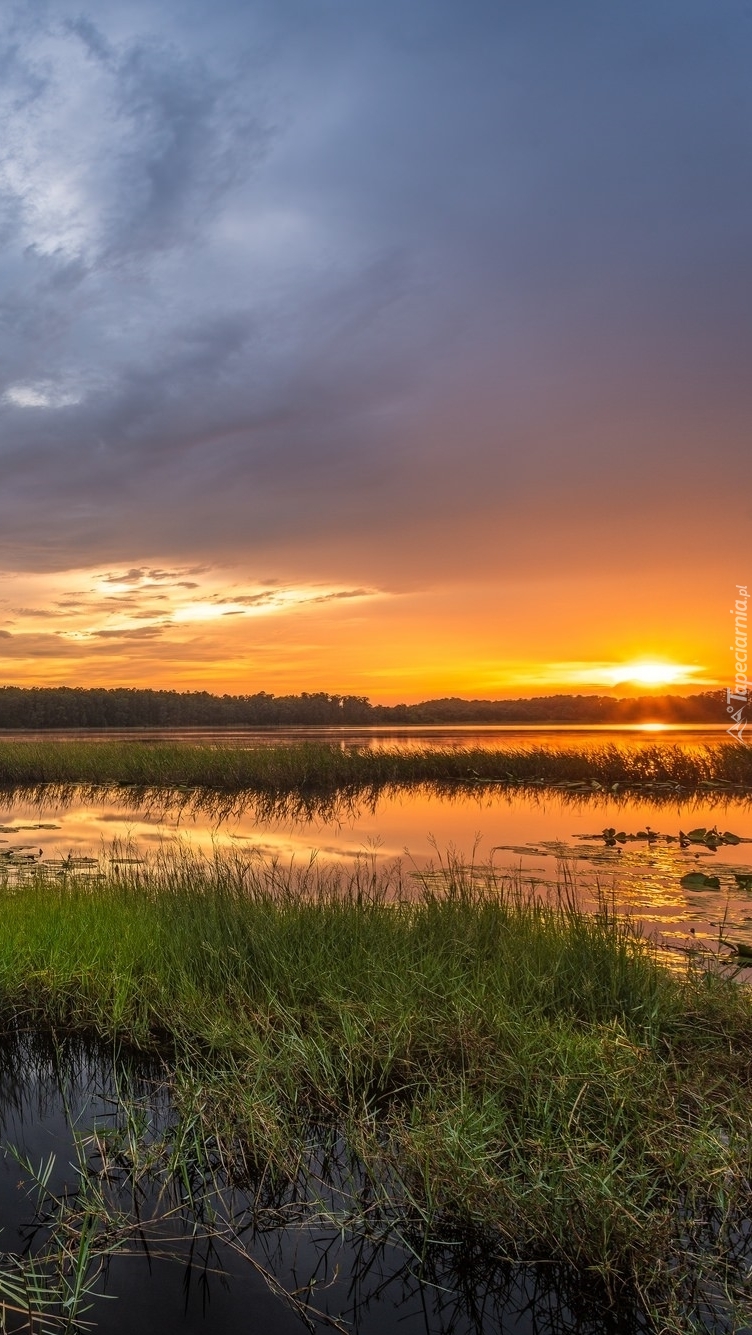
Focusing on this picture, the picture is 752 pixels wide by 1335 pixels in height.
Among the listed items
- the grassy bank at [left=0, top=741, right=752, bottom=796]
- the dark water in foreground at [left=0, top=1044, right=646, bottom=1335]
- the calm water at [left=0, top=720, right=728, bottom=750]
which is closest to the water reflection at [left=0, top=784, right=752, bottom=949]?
the grassy bank at [left=0, top=741, right=752, bottom=796]

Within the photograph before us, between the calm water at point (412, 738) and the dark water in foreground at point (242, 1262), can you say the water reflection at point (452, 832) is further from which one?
the calm water at point (412, 738)

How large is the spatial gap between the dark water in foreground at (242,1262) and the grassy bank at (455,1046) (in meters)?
0.16

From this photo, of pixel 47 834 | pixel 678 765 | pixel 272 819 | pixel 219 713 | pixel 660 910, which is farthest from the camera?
pixel 219 713

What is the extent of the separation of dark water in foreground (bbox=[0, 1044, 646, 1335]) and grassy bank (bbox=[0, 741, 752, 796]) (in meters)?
22.8

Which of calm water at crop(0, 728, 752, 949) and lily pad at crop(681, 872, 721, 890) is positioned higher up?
lily pad at crop(681, 872, 721, 890)

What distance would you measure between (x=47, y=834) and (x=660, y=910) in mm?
12654

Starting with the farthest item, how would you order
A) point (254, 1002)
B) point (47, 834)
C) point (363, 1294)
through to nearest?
point (47, 834)
point (254, 1002)
point (363, 1294)

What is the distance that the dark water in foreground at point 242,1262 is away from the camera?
311 cm

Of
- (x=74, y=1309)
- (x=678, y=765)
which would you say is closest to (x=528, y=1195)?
(x=74, y=1309)

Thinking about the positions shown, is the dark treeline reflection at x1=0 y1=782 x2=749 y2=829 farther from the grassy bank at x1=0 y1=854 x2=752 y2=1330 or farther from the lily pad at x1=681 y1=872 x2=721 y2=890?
the grassy bank at x1=0 y1=854 x2=752 y2=1330

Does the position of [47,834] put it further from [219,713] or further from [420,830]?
[219,713]

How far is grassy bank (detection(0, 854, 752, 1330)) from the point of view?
3377 millimetres

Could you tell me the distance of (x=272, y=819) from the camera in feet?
64.5

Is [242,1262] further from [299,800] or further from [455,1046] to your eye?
[299,800]
